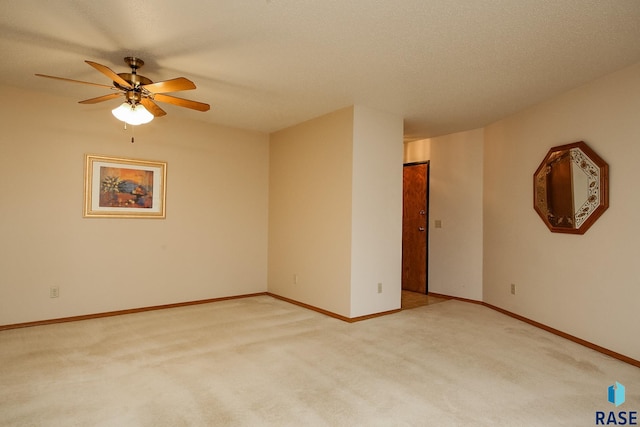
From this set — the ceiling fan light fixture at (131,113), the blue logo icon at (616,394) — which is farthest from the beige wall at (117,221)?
the blue logo icon at (616,394)

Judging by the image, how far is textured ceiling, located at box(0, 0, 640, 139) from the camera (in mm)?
2410

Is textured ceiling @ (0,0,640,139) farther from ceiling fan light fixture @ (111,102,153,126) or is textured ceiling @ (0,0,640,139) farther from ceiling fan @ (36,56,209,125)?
ceiling fan light fixture @ (111,102,153,126)

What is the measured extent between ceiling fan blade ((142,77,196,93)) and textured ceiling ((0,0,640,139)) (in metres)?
0.31

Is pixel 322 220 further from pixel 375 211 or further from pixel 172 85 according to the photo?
pixel 172 85

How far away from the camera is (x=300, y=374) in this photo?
2846 millimetres

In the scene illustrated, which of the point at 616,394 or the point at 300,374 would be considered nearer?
the point at 616,394

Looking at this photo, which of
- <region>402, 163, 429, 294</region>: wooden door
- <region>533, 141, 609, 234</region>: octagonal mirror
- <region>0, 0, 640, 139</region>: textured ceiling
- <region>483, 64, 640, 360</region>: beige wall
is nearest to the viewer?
<region>0, 0, 640, 139</region>: textured ceiling

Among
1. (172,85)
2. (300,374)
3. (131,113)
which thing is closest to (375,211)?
(300,374)

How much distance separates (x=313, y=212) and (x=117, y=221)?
2453mm

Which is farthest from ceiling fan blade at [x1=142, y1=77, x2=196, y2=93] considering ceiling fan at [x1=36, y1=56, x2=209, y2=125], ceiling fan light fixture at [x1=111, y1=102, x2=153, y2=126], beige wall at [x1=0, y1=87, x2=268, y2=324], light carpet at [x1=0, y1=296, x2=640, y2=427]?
light carpet at [x1=0, y1=296, x2=640, y2=427]

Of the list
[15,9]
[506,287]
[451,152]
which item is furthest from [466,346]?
[15,9]

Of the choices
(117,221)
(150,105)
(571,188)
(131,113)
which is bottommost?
(117,221)

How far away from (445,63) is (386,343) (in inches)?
103

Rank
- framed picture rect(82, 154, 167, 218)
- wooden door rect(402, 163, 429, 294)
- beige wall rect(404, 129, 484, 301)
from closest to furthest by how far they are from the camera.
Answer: framed picture rect(82, 154, 167, 218), beige wall rect(404, 129, 484, 301), wooden door rect(402, 163, 429, 294)
